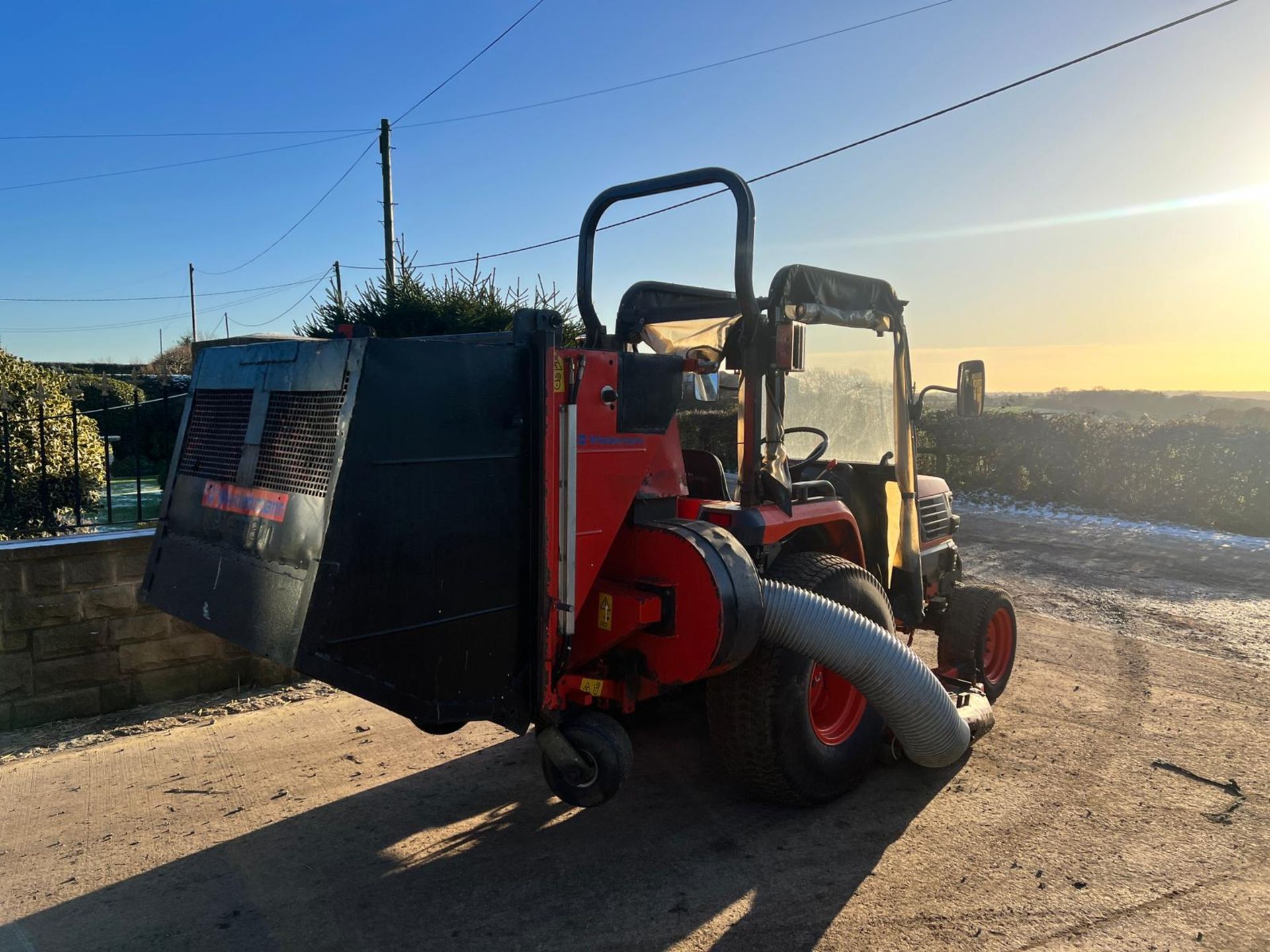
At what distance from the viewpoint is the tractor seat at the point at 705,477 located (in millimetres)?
4180

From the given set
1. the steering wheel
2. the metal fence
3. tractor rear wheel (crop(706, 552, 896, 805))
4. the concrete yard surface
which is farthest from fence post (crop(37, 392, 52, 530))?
the steering wheel

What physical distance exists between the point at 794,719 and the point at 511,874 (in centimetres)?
125

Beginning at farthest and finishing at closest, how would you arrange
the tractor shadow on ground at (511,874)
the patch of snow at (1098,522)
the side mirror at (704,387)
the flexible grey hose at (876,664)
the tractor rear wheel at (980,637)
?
1. the patch of snow at (1098,522)
2. the tractor rear wheel at (980,637)
3. the side mirror at (704,387)
4. the flexible grey hose at (876,664)
5. the tractor shadow on ground at (511,874)

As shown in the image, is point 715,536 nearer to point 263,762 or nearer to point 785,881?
point 785,881

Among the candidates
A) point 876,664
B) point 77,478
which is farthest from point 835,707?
point 77,478

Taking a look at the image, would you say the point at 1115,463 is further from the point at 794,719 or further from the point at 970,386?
the point at 794,719

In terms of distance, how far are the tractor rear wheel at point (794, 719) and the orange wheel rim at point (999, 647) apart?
62.6 inches

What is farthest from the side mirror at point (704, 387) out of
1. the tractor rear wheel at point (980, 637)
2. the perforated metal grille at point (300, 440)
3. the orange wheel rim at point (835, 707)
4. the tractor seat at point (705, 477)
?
the tractor rear wheel at point (980, 637)

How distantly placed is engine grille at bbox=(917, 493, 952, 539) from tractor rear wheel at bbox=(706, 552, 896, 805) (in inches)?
48.1

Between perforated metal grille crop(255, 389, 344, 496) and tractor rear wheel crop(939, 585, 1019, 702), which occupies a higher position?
perforated metal grille crop(255, 389, 344, 496)

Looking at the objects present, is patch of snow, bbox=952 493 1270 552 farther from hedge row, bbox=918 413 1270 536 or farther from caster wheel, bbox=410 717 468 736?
caster wheel, bbox=410 717 468 736

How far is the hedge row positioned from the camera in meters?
11.2

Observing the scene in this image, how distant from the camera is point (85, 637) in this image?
4625 mm

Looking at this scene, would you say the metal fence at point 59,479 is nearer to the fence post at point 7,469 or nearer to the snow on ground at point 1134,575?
the fence post at point 7,469
